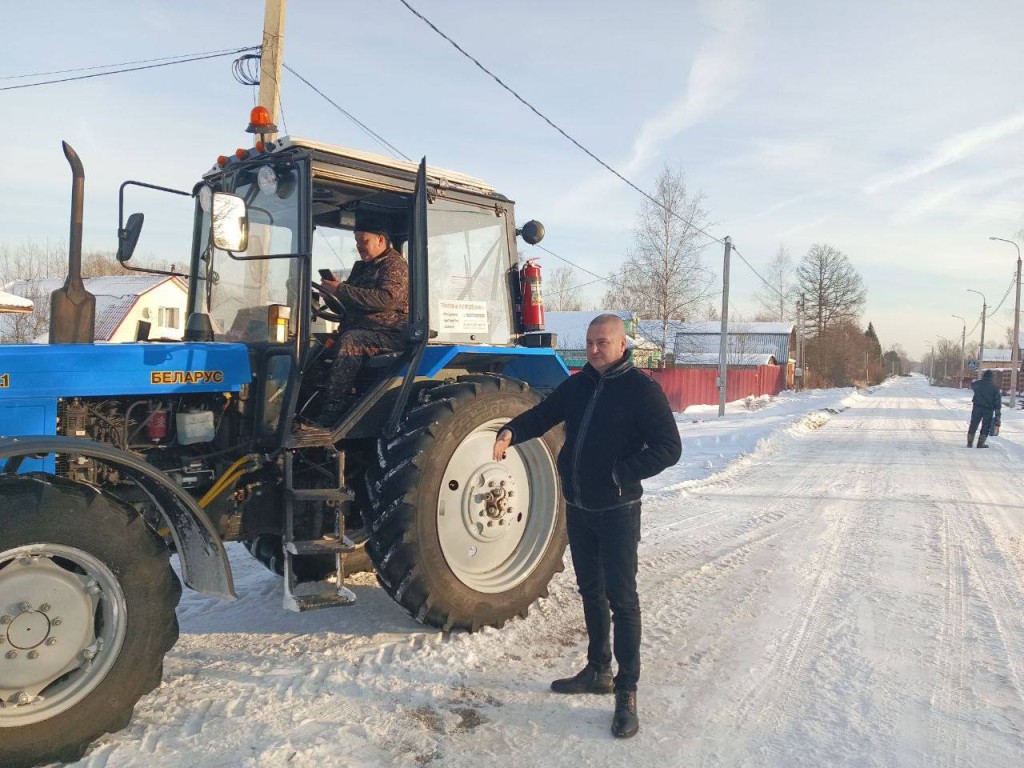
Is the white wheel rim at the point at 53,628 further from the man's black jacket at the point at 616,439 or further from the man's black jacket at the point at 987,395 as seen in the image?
the man's black jacket at the point at 987,395

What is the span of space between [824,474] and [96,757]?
32.8 ft

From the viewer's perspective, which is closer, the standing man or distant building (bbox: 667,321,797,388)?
the standing man

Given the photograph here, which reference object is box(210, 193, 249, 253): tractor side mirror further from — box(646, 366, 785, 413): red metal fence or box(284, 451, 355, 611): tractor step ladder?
box(646, 366, 785, 413): red metal fence

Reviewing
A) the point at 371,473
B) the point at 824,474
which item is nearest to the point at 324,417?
the point at 371,473

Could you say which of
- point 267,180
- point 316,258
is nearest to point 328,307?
point 316,258

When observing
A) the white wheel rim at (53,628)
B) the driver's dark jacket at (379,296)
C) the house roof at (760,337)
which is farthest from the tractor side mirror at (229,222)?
the house roof at (760,337)

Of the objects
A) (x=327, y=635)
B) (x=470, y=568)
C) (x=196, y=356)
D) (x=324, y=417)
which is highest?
(x=196, y=356)

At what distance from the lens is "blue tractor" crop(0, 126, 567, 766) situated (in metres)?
2.83

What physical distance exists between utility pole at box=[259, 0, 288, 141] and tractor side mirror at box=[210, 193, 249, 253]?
537cm

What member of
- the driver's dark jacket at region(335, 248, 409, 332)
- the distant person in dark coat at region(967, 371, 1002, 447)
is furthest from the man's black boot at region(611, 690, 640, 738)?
the distant person in dark coat at region(967, 371, 1002, 447)

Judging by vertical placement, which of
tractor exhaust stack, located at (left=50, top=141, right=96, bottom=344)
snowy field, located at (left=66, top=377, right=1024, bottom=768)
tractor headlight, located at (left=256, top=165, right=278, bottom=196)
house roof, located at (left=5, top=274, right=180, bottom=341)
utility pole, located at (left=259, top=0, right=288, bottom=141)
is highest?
utility pole, located at (left=259, top=0, right=288, bottom=141)

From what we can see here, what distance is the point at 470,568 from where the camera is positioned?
4.33 m

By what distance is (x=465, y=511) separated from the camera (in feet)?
14.1

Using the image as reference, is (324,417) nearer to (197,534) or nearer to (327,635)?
(197,534)
